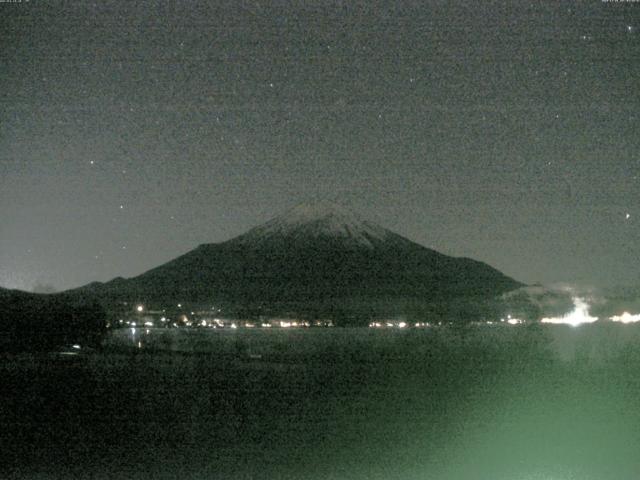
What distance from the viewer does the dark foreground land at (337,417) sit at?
11.8 meters

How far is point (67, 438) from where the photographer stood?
44.8 feet

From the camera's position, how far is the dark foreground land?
11.8 metres

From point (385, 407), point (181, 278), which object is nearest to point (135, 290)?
point (181, 278)

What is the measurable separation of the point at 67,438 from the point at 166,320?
252 ft

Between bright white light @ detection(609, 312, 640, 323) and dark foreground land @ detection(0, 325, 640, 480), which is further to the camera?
bright white light @ detection(609, 312, 640, 323)

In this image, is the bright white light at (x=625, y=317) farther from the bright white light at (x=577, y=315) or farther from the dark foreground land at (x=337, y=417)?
the dark foreground land at (x=337, y=417)

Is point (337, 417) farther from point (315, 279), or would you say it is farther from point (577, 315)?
point (315, 279)

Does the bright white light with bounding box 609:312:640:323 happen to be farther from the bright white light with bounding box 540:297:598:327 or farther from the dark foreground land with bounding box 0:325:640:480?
the dark foreground land with bounding box 0:325:640:480

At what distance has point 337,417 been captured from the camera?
51.2 ft

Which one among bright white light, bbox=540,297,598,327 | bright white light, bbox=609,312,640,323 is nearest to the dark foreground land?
bright white light, bbox=609,312,640,323

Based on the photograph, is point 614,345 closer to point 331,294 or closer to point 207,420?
point 207,420

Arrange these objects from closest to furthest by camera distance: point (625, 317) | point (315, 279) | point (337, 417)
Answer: point (337, 417)
point (625, 317)
point (315, 279)

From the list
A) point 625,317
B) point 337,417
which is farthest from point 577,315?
point 337,417

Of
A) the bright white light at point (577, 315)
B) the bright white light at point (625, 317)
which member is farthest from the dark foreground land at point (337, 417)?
the bright white light at point (577, 315)
